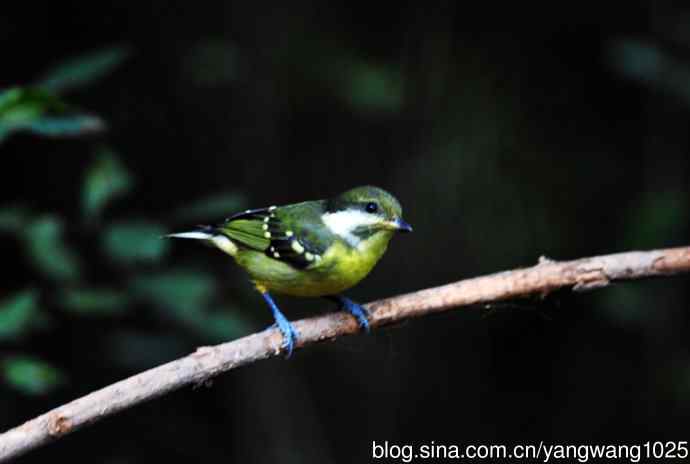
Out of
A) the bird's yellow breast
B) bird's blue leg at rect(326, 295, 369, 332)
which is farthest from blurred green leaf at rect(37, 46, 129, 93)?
bird's blue leg at rect(326, 295, 369, 332)

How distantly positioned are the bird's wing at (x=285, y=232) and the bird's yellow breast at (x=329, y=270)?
0.03 m

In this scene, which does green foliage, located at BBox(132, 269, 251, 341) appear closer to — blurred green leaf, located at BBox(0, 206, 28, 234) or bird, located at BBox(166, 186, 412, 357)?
bird, located at BBox(166, 186, 412, 357)

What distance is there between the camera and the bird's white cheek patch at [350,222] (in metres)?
3.25

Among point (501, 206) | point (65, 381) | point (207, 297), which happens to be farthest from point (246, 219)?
point (501, 206)

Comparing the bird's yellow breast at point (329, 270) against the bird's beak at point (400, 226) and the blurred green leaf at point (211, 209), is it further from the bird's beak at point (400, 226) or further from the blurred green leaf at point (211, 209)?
the blurred green leaf at point (211, 209)

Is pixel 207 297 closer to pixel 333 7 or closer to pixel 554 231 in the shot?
pixel 333 7

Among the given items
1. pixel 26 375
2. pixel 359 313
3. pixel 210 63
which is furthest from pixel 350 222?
pixel 210 63

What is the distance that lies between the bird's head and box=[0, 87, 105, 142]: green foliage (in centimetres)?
102

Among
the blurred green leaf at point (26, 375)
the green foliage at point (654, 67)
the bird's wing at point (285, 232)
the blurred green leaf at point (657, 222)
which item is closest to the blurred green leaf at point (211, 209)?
the bird's wing at point (285, 232)

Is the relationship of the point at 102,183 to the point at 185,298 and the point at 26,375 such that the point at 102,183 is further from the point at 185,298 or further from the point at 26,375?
the point at 26,375

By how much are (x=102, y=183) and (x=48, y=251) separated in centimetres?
36

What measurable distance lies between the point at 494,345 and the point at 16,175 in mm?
2950

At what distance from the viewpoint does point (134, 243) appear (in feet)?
11.4

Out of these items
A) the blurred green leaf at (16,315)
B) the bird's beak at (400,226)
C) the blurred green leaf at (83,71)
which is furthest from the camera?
the blurred green leaf at (83,71)
